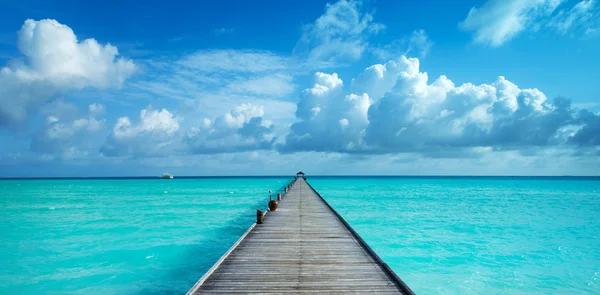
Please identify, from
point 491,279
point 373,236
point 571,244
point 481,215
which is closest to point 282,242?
point 491,279

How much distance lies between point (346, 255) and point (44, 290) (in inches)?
368

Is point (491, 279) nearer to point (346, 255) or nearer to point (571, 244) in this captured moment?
point (346, 255)

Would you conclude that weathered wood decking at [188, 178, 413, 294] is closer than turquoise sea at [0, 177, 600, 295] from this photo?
Yes

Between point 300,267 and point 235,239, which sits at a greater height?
point 300,267

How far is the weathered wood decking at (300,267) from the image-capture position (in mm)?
6434

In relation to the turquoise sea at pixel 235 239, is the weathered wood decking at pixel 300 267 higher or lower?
higher

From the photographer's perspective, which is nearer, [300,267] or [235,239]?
[300,267]

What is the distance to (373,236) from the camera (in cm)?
1747

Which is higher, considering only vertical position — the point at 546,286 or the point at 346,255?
the point at 346,255

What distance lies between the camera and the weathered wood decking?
6434 millimetres

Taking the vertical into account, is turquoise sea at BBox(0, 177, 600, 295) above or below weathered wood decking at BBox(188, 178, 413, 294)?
below

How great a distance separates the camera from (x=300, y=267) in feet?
25.3

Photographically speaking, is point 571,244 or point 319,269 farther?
point 571,244

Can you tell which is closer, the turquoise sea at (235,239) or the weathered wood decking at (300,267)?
the weathered wood decking at (300,267)
